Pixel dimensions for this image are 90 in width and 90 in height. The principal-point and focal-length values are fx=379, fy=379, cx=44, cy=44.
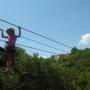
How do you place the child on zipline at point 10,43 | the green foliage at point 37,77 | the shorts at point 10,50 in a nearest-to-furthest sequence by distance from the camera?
the child on zipline at point 10,43
the shorts at point 10,50
the green foliage at point 37,77

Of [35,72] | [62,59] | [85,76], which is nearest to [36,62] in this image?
[35,72]

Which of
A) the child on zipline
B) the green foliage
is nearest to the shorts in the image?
the child on zipline

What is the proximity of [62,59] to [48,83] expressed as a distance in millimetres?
42007

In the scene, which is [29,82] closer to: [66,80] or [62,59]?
[66,80]

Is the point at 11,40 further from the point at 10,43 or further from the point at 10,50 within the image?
the point at 10,50

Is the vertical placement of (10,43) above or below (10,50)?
above

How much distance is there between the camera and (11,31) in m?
12.7

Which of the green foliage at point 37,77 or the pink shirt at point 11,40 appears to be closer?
the pink shirt at point 11,40

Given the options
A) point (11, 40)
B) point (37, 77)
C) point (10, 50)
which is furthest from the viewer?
point (37, 77)

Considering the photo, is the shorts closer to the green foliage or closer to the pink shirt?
the pink shirt

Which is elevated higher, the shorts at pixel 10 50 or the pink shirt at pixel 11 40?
the pink shirt at pixel 11 40

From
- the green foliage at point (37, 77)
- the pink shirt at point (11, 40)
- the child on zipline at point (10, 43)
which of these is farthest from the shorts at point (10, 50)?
the green foliage at point (37, 77)

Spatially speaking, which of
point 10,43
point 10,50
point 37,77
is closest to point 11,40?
point 10,43

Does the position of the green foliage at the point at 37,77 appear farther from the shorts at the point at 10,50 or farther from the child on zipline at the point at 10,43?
the shorts at the point at 10,50
